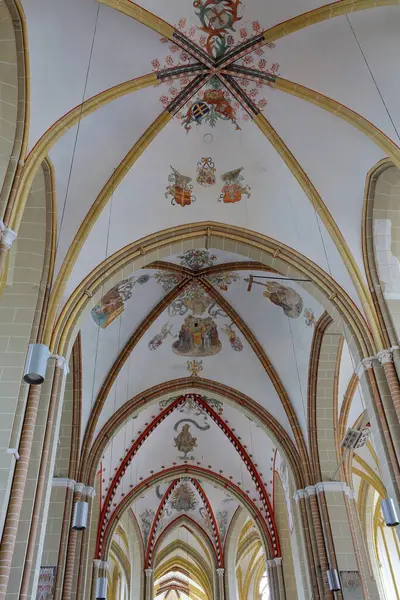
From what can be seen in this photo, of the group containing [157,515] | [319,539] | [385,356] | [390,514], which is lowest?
[390,514]

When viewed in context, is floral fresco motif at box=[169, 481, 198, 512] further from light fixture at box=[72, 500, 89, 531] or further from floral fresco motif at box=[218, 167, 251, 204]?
light fixture at box=[72, 500, 89, 531]

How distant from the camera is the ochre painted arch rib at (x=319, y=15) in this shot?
7.73m

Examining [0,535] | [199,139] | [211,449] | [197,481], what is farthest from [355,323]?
[197,481]

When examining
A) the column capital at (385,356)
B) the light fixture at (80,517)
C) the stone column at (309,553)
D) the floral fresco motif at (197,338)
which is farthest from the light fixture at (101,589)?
the column capital at (385,356)

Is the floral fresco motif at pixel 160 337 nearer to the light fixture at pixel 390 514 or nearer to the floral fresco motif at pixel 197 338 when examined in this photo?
the floral fresco motif at pixel 197 338

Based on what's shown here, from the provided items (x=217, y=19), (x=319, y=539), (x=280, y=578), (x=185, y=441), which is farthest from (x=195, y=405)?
(x=217, y=19)

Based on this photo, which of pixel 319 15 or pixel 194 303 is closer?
pixel 319 15

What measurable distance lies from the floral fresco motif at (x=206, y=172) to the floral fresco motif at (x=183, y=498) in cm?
1397

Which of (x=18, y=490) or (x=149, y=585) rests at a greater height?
(x=149, y=585)

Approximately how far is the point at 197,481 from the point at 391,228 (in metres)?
14.4

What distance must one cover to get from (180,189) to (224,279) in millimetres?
3141

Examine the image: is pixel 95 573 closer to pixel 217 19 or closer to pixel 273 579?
pixel 273 579

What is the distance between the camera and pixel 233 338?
14508 millimetres

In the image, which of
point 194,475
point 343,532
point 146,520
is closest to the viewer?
point 343,532
